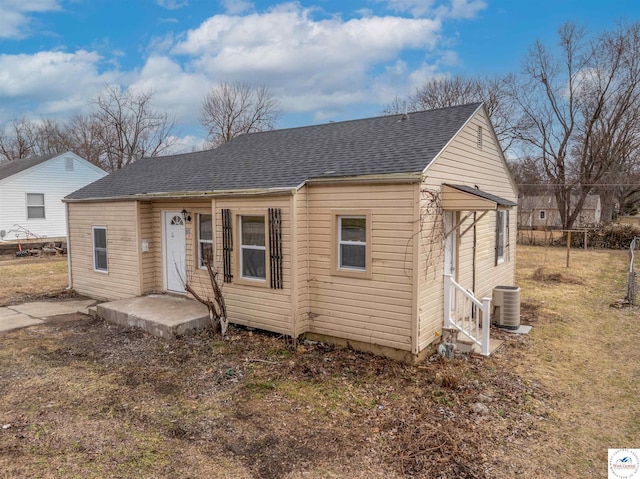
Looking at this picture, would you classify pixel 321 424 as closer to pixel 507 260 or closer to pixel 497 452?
pixel 497 452

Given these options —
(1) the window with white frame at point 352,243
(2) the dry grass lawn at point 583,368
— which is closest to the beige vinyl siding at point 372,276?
(1) the window with white frame at point 352,243

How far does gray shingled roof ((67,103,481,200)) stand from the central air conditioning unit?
3464mm

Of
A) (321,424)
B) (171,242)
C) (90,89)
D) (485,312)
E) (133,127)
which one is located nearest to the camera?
(321,424)

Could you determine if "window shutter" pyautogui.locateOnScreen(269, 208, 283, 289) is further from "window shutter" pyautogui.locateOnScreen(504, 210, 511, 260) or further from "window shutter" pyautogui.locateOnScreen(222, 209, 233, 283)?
"window shutter" pyautogui.locateOnScreen(504, 210, 511, 260)

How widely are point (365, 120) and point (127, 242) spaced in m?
6.09

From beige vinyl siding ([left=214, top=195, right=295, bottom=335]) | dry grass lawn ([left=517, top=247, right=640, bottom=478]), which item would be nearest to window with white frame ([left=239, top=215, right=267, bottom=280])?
beige vinyl siding ([left=214, top=195, right=295, bottom=335])

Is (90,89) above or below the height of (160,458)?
above

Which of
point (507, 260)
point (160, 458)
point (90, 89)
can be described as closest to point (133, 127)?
point (90, 89)

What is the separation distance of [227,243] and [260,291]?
3.69ft

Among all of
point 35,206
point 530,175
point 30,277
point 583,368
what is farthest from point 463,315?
point 530,175

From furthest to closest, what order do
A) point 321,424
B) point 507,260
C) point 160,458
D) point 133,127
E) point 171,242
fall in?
point 133,127 → point 507,260 → point 171,242 → point 321,424 → point 160,458

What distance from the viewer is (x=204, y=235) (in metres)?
8.71

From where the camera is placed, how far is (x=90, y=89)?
3070 cm

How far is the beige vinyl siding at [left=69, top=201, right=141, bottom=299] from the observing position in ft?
30.6
